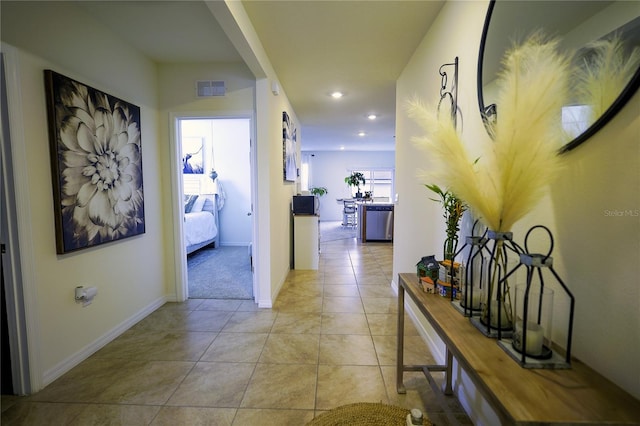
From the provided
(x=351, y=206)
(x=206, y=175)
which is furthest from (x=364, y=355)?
(x=351, y=206)

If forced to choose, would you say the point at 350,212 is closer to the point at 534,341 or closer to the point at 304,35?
the point at 304,35

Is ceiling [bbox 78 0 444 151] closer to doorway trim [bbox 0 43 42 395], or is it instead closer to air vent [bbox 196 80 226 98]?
air vent [bbox 196 80 226 98]

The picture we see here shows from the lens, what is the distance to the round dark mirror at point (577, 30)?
2.50 ft

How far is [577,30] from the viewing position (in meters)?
0.91

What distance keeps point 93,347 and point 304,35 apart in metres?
2.94

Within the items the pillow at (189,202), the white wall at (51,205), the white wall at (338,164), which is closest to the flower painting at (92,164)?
the white wall at (51,205)

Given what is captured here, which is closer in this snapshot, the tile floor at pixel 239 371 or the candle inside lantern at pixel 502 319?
the candle inside lantern at pixel 502 319

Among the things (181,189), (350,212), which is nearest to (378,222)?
(350,212)

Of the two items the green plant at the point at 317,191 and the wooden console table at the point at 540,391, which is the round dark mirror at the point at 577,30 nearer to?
the wooden console table at the point at 540,391

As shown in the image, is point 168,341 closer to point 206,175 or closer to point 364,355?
point 364,355

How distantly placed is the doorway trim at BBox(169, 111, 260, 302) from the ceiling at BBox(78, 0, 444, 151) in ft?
1.78

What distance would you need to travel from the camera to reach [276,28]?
86.5 inches

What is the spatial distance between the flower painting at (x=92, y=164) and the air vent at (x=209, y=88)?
64 cm

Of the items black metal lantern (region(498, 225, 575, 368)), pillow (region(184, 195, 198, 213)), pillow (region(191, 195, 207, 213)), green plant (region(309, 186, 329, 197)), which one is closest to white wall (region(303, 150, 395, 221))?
green plant (region(309, 186, 329, 197))
